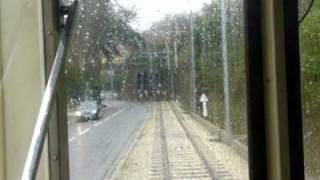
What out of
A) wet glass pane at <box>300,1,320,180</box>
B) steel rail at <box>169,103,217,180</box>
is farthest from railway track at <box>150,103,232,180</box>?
wet glass pane at <box>300,1,320,180</box>

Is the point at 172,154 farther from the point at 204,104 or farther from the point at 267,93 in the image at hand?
the point at 267,93

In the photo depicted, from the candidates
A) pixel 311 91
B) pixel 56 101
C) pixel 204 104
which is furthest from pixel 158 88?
pixel 311 91

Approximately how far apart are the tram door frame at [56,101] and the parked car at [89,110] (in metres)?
0.06

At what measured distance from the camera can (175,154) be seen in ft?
4.01

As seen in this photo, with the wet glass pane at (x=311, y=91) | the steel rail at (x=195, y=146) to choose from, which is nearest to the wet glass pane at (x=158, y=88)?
the steel rail at (x=195, y=146)

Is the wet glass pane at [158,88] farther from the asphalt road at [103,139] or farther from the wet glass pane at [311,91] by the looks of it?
the wet glass pane at [311,91]

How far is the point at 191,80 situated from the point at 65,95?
1.12 ft

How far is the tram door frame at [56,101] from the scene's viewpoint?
1112 millimetres

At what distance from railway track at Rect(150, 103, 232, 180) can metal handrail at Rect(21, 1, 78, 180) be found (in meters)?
0.32

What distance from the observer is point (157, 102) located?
48.4 inches

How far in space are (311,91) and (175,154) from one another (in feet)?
1.34

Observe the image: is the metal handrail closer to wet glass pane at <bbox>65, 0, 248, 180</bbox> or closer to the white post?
wet glass pane at <bbox>65, 0, 248, 180</bbox>

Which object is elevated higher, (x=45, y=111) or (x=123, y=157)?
(x=45, y=111)

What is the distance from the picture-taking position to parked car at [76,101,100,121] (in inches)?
46.7
